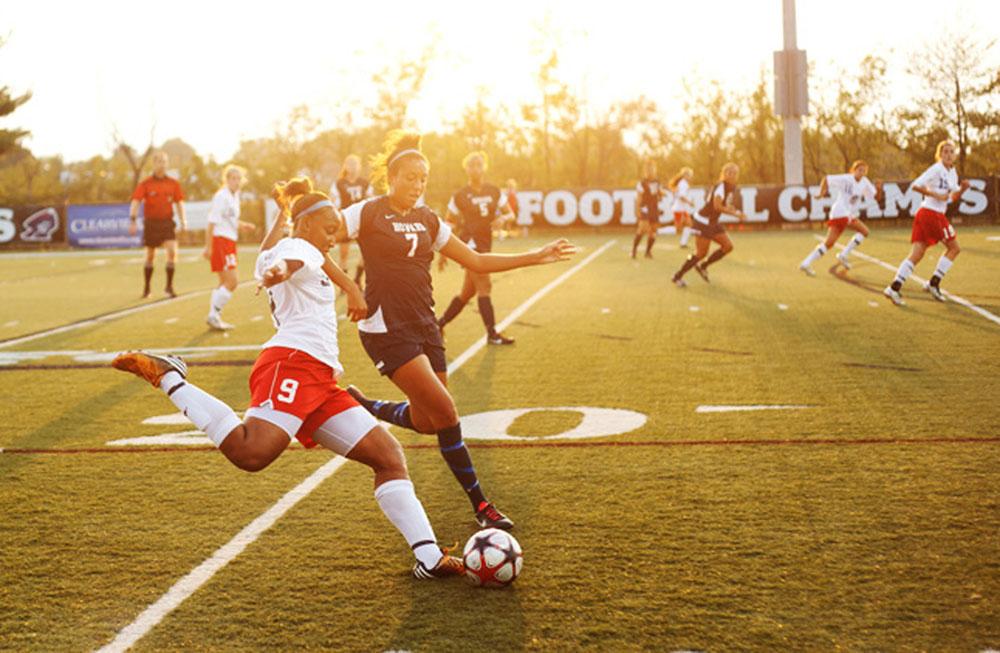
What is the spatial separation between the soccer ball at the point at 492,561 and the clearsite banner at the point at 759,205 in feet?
113

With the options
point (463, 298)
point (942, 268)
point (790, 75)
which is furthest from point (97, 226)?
point (942, 268)

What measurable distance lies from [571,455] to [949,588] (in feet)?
10.0

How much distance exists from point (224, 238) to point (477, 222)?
13.5ft

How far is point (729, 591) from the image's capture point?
15.9 ft

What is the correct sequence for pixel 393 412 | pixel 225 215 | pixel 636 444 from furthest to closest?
pixel 225 215 → pixel 636 444 → pixel 393 412

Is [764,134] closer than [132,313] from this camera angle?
No

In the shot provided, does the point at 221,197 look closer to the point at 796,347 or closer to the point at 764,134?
the point at 796,347

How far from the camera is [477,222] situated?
13.5 metres

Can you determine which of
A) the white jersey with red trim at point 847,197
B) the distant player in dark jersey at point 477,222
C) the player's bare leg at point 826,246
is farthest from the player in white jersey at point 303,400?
the white jersey with red trim at point 847,197

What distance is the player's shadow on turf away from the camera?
14.3 ft

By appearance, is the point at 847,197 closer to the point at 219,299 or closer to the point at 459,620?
the point at 219,299

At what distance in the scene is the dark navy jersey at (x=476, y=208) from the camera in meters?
13.4

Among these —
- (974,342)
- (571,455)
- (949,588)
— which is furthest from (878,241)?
(949,588)

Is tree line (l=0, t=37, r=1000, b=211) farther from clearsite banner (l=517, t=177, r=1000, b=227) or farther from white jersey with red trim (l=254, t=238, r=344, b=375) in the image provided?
white jersey with red trim (l=254, t=238, r=344, b=375)
